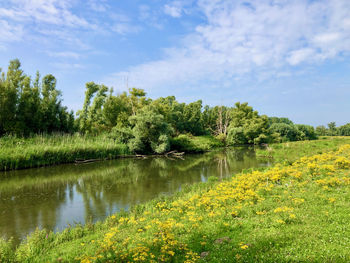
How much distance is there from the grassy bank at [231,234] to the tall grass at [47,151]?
20.8 m

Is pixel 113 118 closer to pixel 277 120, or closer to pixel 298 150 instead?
pixel 298 150

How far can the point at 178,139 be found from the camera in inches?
1780

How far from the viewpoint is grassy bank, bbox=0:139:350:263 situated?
5.44 metres

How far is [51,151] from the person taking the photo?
27781mm

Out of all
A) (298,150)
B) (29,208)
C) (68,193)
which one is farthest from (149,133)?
(29,208)

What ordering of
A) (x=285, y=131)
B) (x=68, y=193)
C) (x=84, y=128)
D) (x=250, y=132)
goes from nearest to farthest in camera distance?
1. (x=68, y=193)
2. (x=84, y=128)
3. (x=250, y=132)
4. (x=285, y=131)

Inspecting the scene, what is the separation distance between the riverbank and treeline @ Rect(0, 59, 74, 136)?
11.3 ft

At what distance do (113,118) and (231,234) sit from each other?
4253 centimetres

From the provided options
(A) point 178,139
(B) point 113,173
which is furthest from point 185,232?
(A) point 178,139

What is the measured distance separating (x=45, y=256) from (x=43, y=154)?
23.4 meters

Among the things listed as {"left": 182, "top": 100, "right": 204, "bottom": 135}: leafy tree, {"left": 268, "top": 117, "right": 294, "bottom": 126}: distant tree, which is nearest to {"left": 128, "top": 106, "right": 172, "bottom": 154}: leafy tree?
{"left": 182, "top": 100, "right": 204, "bottom": 135}: leafy tree

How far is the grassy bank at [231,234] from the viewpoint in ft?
17.9

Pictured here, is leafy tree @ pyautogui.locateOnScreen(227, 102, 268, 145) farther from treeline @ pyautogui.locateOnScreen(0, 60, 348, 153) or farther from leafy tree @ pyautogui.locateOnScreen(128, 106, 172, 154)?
leafy tree @ pyautogui.locateOnScreen(128, 106, 172, 154)

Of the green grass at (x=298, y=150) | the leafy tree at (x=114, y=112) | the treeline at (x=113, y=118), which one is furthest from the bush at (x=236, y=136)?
the leafy tree at (x=114, y=112)
